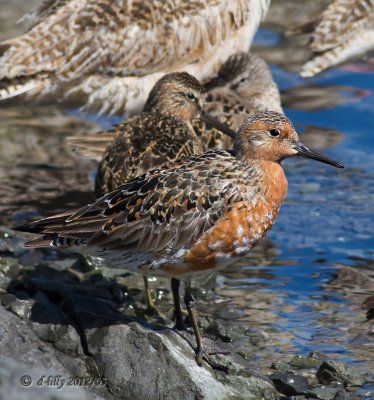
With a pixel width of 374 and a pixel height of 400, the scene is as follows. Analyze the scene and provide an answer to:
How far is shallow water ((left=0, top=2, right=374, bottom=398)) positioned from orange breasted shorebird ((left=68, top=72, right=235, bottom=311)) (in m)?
0.72

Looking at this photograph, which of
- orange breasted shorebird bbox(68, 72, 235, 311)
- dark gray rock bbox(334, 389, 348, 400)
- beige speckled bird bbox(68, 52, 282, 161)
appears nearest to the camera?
dark gray rock bbox(334, 389, 348, 400)

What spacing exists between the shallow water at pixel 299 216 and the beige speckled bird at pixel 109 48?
561 mm

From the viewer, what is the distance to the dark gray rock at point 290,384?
6.06m

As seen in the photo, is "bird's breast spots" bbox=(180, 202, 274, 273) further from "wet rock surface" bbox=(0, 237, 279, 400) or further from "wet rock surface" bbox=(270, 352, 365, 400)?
"wet rock surface" bbox=(270, 352, 365, 400)

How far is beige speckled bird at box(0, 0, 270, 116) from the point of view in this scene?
31.2 ft

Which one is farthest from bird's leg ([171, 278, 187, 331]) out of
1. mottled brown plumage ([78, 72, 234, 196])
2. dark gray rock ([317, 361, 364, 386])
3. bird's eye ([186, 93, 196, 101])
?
bird's eye ([186, 93, 196, 101])

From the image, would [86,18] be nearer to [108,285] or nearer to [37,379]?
[108,285]

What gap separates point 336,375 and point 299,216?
3.08m

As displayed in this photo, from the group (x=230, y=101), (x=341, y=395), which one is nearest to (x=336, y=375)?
(x=341, y=395)

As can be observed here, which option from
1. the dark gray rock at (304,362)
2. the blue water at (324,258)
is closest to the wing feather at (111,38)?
the blue water at (324,258)

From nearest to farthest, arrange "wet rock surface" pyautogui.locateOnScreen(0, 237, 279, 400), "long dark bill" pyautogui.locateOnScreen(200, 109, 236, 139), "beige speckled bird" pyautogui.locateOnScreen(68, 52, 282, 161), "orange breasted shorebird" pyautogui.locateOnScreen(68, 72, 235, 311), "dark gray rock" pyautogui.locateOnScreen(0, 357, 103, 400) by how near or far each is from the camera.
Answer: "dark gray rock" pyautogui.locateOnScreen(0, 357, 103, 400) < "wet rock surface" pyautogui.locateOnScreen(0, 237, 279, 400) < "orange breasted shorebird" pyautogui.locateOnScreen(68, 72, 235, 311) < "long dark bill" pyautogui.locateOnScreen(200, 109, 236, 139) < "beige speckled bird" pyautogui.locateOnScreen(68, 52, 282, 161)

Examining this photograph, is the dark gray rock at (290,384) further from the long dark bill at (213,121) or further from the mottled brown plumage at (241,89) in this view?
Result: the mottled brown plumage at (241,89)

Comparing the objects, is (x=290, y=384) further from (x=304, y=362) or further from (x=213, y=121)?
(x=213, y=121)

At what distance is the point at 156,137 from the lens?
7.49 m
